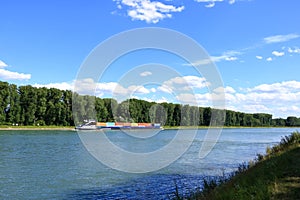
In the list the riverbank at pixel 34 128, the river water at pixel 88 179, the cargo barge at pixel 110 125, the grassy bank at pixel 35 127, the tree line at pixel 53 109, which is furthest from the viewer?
the cargo barge at pixel 110 125

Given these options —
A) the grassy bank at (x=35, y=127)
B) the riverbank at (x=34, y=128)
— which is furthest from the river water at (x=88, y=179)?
the grassy bank at (x=35, y=127)

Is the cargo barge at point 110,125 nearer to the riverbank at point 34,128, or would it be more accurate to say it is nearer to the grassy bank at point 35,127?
the riverbank at point 34,128

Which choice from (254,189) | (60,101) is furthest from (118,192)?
(60,101)

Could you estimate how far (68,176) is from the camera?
971 inches

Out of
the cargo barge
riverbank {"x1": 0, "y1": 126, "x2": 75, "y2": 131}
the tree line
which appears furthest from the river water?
the cargo barge

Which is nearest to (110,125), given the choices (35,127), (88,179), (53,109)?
(53,109)

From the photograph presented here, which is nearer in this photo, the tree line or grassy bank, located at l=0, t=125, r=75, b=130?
grassy bank, located at l=0, t=125, r=75, b=130

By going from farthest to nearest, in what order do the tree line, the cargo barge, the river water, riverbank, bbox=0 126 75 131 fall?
the cargo barge < the tree line < riverbank, bbox=0 126 75 131 < the river water

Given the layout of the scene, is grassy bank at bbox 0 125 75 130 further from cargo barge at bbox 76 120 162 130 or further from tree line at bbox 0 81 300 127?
cargo barge at bbox 76 120 162 130

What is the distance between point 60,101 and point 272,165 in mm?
94185

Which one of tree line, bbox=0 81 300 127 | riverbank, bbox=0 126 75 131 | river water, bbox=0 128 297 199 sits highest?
tree line, bbox=0 81 300 127

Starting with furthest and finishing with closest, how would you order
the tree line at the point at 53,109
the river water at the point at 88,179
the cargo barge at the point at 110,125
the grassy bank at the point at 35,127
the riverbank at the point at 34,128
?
1. the cargo barge at the point at 110,125
2. the tree line at the point at 53,109
3. the grassy bank at the point at 35,127
4. the riverbank at the point at 34,128
5. the river water at the point at 88,179

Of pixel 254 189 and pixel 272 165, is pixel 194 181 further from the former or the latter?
pixel 254 189

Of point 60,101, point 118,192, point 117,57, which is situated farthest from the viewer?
point 60,101
